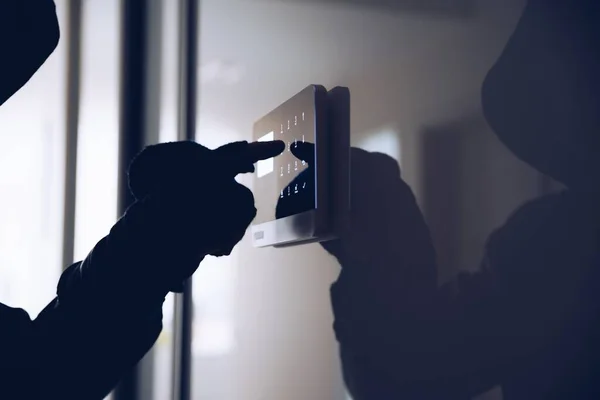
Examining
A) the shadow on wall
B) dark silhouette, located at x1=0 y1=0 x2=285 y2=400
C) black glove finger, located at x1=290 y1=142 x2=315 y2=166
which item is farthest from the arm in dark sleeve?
the shadow on wall

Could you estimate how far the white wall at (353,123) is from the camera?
1.14ft

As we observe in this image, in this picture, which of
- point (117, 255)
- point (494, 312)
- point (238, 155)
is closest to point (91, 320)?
point (117, 255)

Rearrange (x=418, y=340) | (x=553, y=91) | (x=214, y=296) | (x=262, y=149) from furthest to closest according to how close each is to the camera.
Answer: (x=214, y=296) → (x=262, y=149) → (x=418, y=340) → (x=553, y=91)

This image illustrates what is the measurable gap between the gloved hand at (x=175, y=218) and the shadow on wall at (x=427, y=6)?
138mm

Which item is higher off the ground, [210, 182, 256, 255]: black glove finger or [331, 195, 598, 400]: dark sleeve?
[210, 182, 256, 255]: black glove finger

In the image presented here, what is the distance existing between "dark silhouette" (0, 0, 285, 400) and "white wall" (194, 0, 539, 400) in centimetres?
11

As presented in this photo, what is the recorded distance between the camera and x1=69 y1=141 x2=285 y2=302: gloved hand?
1.59 feet

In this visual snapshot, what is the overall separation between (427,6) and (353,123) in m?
0.12

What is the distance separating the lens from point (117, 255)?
0.49 m

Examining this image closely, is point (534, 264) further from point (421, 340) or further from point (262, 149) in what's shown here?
point (262, 149)

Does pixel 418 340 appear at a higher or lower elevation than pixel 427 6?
lower

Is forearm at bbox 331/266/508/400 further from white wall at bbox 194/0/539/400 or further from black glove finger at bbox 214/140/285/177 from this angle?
black glove finger at bbox 214/140/285/177

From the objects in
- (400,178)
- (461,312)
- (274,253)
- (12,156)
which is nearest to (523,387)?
(461,312)

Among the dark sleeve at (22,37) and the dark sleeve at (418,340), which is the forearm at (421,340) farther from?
the dark sleeve at (22,37)
